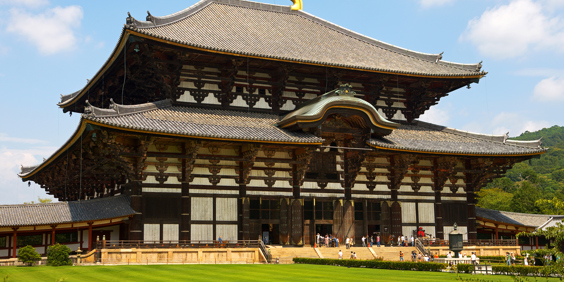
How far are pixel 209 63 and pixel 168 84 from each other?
3.05 m

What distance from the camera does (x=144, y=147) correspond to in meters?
31.7

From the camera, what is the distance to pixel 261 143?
33750 millimetres

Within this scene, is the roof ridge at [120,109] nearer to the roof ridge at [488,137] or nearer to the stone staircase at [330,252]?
the stone staircase at [330,252]

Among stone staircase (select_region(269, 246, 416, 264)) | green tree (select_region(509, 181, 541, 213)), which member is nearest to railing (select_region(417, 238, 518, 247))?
stone staircase (select_region(269, 246, 416, 264))

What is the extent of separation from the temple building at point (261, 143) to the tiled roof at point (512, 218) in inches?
150

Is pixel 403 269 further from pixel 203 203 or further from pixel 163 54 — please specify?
pixel 163 54

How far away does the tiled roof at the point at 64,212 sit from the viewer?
31734mm

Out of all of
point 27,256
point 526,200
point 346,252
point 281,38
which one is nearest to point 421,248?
point 346,252

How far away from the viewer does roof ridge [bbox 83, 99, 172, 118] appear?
96.2 feet

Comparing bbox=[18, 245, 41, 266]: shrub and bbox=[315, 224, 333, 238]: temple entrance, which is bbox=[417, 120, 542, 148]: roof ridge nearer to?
bbox=[315, 224, 333, 238]: temple entrance

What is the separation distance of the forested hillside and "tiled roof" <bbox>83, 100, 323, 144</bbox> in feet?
65.9

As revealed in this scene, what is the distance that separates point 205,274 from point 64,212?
40.7 feet

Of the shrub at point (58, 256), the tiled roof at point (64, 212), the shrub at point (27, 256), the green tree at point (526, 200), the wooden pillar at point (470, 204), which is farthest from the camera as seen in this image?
the green tree at point (526, 200)

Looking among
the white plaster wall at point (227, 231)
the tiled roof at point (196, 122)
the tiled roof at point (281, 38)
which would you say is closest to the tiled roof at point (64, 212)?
the tiled roof at point (196, 122)
